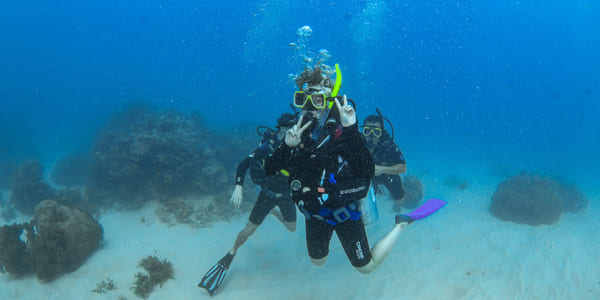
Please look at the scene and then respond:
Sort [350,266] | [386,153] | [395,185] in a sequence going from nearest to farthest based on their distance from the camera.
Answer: [386,153] < [350,266] < [395,185]

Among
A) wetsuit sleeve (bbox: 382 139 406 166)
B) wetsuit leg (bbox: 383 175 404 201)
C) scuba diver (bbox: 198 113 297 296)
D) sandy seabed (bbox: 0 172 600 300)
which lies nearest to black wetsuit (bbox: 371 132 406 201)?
wetsuit sleeve (bbox: 382 139 406 166)

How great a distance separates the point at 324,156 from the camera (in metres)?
3.19

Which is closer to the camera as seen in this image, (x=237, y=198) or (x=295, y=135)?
(x=295, y=135)

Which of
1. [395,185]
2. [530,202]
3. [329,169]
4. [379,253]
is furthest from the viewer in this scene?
[530,202]

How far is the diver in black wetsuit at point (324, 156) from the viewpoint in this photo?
10.2 ft

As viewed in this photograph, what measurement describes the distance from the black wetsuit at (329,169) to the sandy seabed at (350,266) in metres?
3.21

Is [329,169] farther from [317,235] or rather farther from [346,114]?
[317,235]

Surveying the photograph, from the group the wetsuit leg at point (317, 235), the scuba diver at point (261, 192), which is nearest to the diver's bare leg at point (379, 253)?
the wetsuit leg at point (317, 235)

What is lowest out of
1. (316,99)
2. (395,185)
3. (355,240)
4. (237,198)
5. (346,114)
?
(395,185)

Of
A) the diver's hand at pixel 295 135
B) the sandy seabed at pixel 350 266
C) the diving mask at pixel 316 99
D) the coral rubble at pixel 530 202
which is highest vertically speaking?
the diving mask at pixel 316 99

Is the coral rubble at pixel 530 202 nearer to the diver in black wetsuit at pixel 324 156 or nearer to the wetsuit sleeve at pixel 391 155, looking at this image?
the wetsuit sleeve at pixel 391 155

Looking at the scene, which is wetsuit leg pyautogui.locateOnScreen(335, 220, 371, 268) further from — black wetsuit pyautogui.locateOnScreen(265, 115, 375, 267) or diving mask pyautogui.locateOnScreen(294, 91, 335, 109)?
diving mask pyautogui.locateOnScreen(294, 91, 335, 109)

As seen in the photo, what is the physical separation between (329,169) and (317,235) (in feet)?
4.18

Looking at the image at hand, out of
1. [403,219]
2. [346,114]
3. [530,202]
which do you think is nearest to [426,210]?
[403,219]
